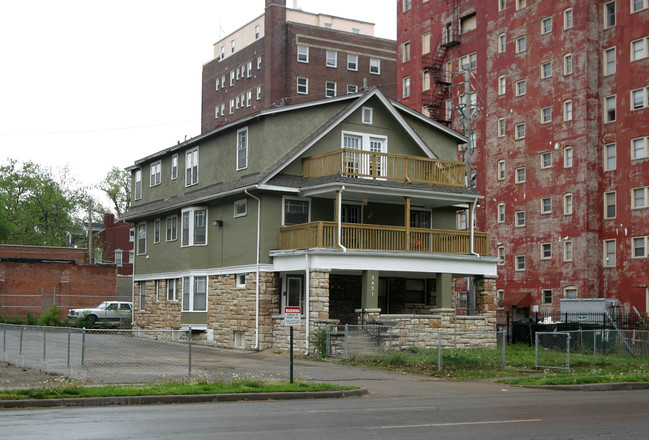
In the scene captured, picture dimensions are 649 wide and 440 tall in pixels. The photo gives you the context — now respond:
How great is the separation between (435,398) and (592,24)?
4385 cm

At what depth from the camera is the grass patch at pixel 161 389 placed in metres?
16.3

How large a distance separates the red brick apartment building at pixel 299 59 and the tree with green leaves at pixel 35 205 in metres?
19.6

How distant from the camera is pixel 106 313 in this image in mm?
49406

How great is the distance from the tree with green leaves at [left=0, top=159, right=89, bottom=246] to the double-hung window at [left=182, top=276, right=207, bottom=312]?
49.9 meters

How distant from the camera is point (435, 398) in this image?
18.6 metres

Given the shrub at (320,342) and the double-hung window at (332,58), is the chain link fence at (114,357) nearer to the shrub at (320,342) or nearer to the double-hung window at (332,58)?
the shrub at (320,342)

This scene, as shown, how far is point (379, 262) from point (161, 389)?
50.8ft

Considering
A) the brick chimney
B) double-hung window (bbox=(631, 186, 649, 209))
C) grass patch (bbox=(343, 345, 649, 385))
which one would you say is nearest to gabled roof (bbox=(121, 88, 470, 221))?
grass patch (bbox=(343, 345, 649, 385))

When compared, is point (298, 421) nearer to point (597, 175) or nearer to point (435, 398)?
point (435, 398)

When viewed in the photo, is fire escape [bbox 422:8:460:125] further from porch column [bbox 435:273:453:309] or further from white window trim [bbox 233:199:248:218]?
white window trim [bbox 233:199:248:218]

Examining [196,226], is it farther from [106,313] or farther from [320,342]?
[106,313]

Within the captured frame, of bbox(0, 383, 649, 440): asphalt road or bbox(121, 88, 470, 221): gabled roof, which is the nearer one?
bbox(0, 383, 649, 440): asphalt road

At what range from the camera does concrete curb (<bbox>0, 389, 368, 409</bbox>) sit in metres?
15.7

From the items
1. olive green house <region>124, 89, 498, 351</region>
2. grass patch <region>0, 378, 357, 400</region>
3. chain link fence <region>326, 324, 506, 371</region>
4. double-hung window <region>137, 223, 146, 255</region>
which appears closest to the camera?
grass patch <region>0, 378, 357, 400</region>
